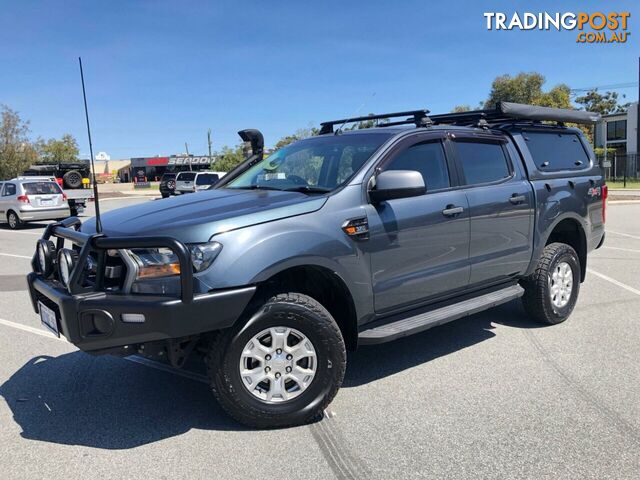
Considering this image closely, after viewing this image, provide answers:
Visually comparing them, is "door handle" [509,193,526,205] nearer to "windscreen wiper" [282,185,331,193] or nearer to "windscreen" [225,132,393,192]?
"windscreen" [225,132,393,192]

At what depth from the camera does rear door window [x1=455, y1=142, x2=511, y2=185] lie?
4.77m

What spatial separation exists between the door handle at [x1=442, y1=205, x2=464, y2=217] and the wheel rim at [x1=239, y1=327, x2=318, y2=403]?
1.56 m

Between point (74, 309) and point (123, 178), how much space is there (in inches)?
3847

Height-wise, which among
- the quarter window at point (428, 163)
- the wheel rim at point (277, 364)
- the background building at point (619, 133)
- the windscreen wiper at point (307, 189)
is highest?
the background building at point (619, 133)

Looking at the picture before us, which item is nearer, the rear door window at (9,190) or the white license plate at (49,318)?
the white license plate at (49,318)

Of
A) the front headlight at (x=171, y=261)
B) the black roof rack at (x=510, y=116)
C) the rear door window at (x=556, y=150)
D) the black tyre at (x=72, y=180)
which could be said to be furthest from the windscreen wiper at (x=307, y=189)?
the black tyre at (x=72, y=180)

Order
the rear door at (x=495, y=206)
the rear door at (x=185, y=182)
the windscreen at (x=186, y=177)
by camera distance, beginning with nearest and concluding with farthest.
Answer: the rear door at (x=495, y=206), the rear door at (x=185, y=182), the windscreen at (x=186, y=177)

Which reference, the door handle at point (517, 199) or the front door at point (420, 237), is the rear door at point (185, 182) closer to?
the door handle at point (517, 199)

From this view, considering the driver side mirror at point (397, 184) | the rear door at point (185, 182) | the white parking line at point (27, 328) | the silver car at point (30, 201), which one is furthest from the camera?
the rear door at point (185, 182)

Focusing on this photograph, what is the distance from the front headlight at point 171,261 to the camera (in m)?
3.19

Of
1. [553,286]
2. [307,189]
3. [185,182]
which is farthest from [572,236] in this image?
[185,182]

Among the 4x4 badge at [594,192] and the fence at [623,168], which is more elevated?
the 4x4 badge at [594,192]

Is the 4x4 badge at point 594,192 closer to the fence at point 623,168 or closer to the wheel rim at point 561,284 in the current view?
the wheel rim at point 561,284

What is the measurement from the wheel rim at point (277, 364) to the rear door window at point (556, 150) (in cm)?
321
